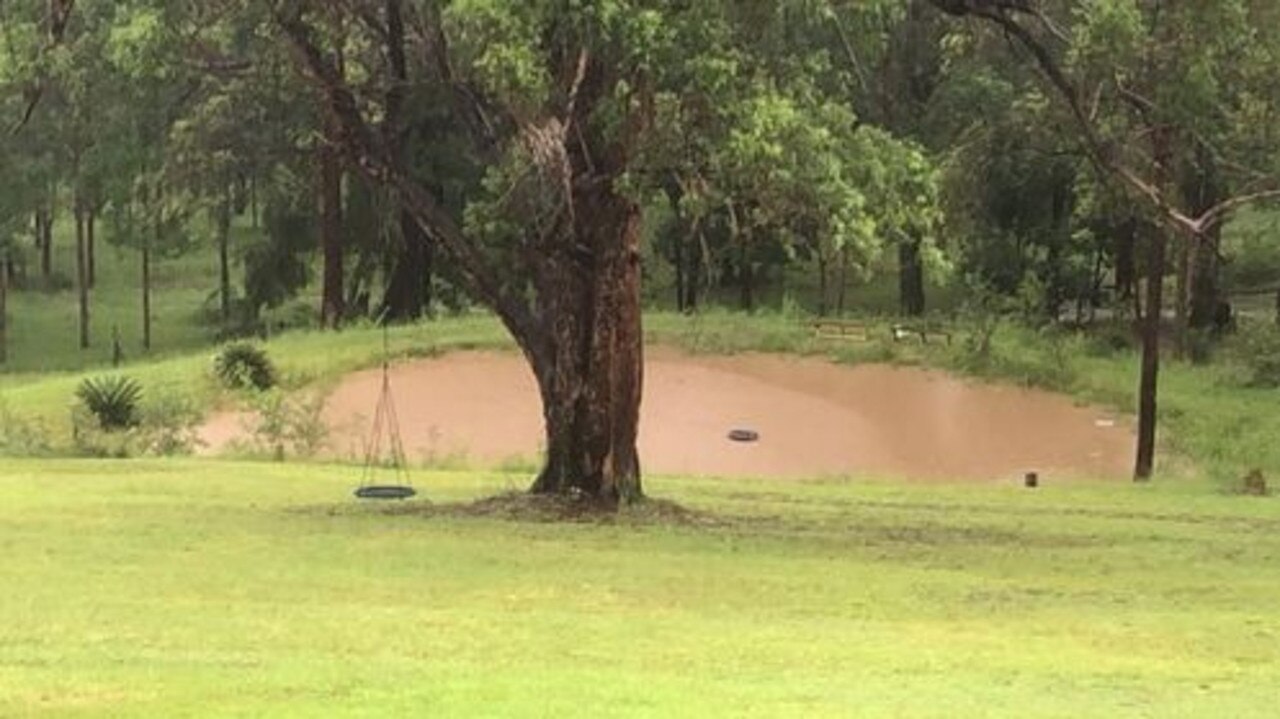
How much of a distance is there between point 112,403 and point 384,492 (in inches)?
473

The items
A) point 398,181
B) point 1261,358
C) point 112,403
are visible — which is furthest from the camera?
point 1261,358

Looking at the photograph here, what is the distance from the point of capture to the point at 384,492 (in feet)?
76.7

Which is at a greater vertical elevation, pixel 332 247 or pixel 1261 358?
pixel 332 247

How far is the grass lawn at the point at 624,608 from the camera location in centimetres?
948

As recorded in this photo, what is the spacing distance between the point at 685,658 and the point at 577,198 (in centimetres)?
983

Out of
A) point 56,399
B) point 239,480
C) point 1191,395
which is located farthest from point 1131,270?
point 239,480

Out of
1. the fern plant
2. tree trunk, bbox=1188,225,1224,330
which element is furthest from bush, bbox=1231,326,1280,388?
the fern plant

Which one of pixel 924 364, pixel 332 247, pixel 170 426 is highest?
pixel 332 247

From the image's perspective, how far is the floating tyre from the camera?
2305 cm

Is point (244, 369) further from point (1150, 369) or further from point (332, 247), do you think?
point (1150, 369)

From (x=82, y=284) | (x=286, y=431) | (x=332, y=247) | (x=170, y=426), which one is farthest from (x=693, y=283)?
(x=170, y=426)

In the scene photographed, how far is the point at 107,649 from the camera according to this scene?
10.9 meters

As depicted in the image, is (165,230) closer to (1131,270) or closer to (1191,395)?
(1131,270)

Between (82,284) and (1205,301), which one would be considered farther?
(82,284)
